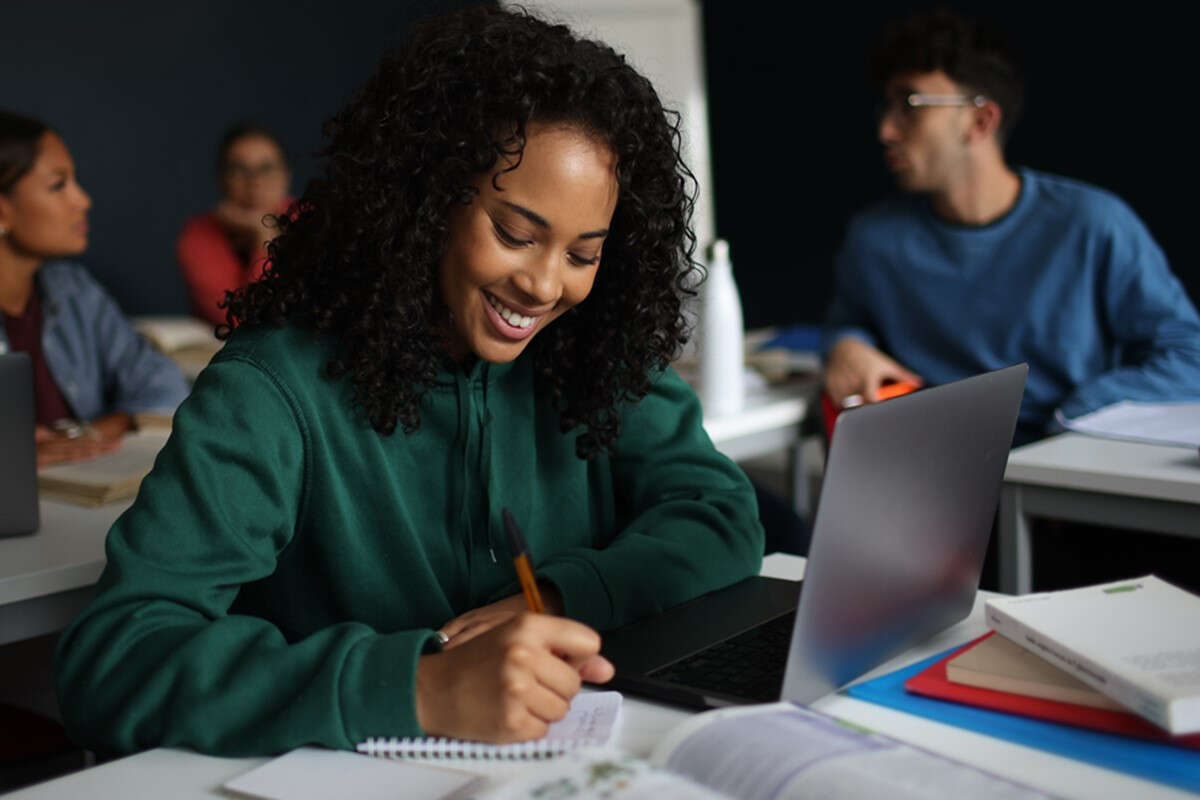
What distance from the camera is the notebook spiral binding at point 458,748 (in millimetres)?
826

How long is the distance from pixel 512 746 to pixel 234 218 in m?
4.31

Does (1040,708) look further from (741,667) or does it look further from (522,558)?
(522,558)

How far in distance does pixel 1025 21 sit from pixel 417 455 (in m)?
3.06

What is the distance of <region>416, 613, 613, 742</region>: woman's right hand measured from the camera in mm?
819

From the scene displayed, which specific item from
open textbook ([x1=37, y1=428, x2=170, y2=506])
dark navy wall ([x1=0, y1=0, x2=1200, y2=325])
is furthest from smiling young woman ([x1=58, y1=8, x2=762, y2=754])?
dark navy wall ([x1=0, y1=0, x2=1200, y2=325])

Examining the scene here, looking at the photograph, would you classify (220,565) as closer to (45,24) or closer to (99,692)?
(99,692)

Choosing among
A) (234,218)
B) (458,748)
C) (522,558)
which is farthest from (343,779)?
(234,218)

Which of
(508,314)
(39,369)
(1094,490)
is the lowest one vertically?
(1094,490)

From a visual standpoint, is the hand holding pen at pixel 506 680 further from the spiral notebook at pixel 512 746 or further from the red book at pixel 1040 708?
the red book at pixel 1040 708

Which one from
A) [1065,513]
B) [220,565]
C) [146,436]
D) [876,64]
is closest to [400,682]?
[220,565]

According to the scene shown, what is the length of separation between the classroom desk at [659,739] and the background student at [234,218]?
4.02 meters

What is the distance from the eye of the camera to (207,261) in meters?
4.68

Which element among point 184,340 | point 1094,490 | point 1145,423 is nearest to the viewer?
point 1094,490

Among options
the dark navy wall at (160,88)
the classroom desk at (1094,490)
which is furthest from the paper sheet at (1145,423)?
the dark navy wall at (160,88)
